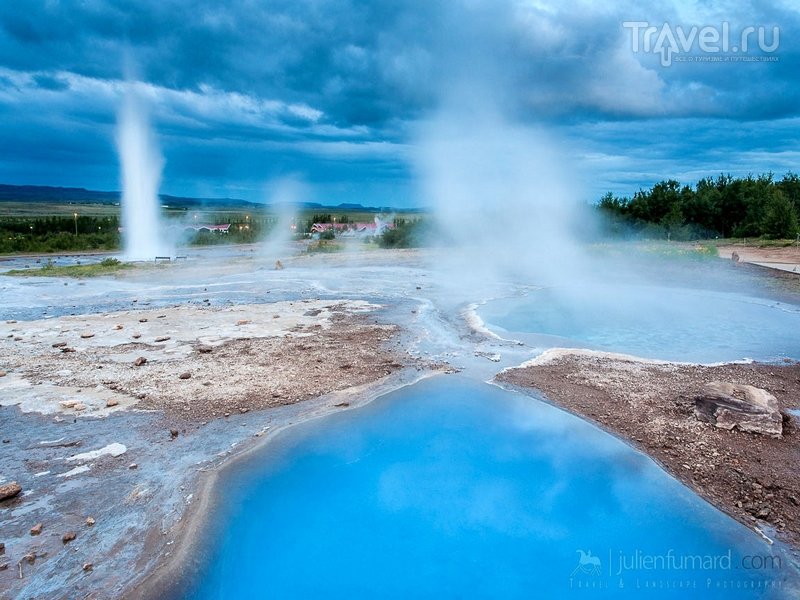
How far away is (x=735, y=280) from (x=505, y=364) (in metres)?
10.5

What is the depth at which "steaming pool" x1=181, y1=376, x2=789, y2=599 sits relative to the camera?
321 cm

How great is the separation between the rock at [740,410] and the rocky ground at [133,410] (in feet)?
10.3

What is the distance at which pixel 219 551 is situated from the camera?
10.9 feet

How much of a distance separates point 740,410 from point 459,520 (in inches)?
112

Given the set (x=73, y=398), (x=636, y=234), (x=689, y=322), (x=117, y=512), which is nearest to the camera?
(x=117, y=512)

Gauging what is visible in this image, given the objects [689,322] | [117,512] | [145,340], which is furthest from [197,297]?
[689,322]

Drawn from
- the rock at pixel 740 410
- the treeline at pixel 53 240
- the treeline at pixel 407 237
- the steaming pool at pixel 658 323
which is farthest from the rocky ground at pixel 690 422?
the treeline at pixel 53 240

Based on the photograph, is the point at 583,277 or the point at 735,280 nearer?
the point at 735,280

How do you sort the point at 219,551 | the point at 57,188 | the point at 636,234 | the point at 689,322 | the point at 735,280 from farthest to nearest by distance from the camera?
the point at 57,188 → the point at 636,234 → the point at 735,280 → the point at 689,322 → the point at 219,551

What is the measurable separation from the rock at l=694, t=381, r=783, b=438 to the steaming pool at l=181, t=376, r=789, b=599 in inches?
37.6

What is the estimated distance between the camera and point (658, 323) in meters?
9.45

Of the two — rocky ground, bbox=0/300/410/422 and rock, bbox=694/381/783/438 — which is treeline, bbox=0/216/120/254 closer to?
rocky ground, bbox=0/300/410/422

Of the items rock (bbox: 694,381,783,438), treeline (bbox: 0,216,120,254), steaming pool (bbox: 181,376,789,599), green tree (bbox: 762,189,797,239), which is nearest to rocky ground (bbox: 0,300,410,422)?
steaming pool (bbox: 181,376,789,599)

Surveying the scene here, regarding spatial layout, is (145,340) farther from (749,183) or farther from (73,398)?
(749,183)
